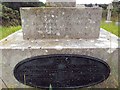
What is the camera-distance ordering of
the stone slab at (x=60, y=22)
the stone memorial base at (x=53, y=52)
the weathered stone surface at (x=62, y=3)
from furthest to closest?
the weathered stone surface at (x=62, y=3) < the stone slab at (x=60, y=22) < the stone memorial base at (x=53, y=52)

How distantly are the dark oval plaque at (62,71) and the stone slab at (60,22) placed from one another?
1.52 feet

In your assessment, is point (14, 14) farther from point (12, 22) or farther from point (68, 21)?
point (68, 21)

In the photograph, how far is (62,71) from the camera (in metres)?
2.29

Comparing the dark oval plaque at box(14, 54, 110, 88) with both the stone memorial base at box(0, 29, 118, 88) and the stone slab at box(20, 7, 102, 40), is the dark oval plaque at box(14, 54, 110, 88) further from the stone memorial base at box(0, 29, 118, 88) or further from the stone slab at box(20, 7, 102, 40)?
the stone slab at box(20, 7, 102, 40)

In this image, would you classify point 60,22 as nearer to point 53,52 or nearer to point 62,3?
point 62,3

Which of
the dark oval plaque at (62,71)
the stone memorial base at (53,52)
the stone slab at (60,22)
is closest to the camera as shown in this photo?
the dark oval plaque at (62,71)

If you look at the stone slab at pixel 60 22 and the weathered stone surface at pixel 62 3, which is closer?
the stone slab at pixel 60 22

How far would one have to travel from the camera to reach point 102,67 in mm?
2264

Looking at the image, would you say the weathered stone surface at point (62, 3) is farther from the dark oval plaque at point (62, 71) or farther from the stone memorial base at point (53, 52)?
the dark oval plaque at point (62, 71)

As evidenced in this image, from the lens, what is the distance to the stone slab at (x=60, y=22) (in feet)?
8.59

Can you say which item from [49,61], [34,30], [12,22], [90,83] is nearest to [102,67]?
[90,83]

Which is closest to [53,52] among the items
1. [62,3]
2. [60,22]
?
[60,22]

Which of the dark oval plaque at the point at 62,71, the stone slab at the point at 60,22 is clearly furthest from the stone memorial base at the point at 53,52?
the stone slab at the point at 60,22

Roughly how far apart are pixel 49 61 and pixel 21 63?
27 cm
